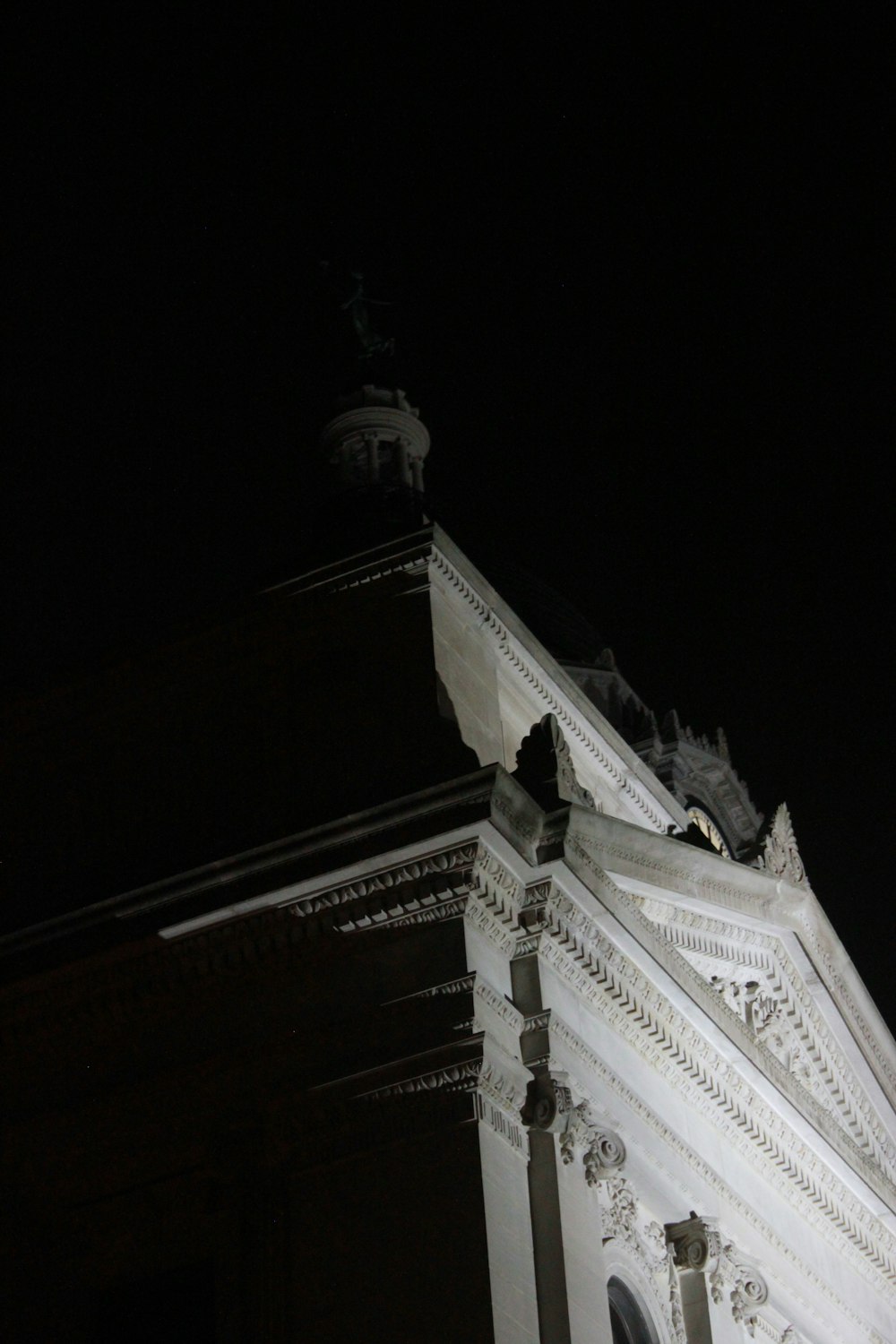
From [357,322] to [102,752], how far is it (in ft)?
31.4

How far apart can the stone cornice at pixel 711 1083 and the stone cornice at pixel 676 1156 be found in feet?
2.82

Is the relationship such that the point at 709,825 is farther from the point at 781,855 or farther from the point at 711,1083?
the point at 711,1083

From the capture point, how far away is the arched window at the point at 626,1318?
25.7 m

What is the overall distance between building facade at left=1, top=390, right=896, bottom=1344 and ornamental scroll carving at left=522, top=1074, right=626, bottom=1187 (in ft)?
0.16

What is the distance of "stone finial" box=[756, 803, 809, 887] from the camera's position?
101 feet

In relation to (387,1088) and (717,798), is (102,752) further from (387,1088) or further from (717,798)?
(717,798)

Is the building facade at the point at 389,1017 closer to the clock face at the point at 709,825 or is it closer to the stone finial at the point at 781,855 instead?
the stone finial at the point at 781,855

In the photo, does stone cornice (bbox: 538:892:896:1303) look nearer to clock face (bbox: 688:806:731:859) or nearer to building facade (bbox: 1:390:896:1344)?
building facade (bbox: 1:390:896:1344)

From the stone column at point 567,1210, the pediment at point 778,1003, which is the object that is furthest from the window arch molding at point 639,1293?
the pediment at point 778,1003

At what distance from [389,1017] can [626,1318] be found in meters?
5.86

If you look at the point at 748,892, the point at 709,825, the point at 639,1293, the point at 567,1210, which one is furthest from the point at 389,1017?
the point at 709,825

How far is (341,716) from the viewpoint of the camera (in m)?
27.6

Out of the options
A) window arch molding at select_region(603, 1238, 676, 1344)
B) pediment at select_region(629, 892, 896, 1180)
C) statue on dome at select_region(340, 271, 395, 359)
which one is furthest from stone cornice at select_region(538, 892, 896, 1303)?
statue on dome at select_region(340, 271, 395, 359)

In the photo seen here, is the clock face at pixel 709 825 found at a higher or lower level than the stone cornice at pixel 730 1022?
higher
